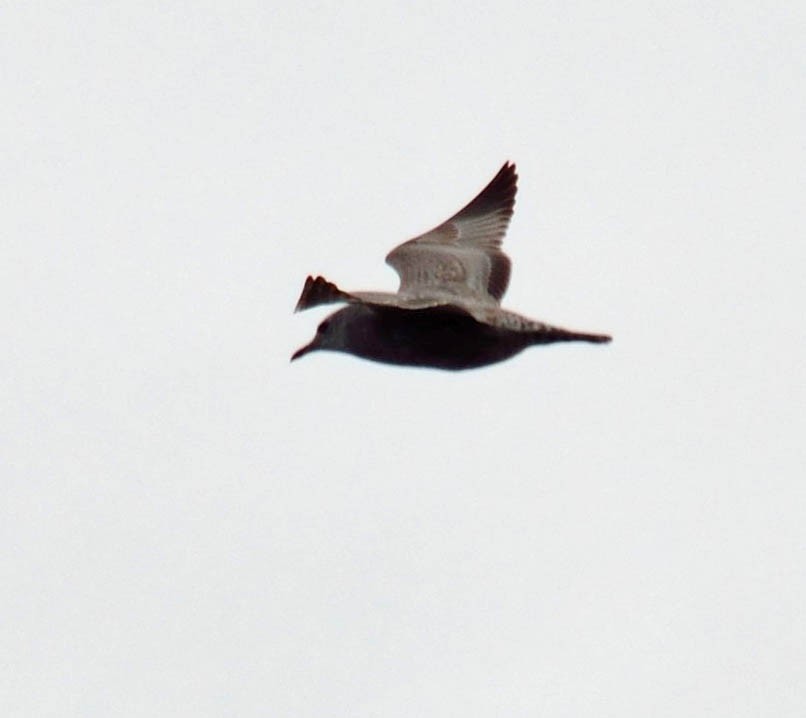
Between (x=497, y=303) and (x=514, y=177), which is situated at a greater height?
(x=514, y=177)

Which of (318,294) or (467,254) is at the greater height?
(467,254)

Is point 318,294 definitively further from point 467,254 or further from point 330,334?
point 467,254

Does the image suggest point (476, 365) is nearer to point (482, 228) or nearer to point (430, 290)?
point (430, 290)

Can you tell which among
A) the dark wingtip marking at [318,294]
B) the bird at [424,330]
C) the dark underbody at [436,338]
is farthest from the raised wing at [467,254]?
the dark wingtip marking at [318,294]

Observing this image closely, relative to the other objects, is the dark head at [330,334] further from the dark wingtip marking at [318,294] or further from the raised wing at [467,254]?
the dark wingtip marking at [318,294]

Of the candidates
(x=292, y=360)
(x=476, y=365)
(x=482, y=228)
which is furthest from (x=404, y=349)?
(x=482, y=228)

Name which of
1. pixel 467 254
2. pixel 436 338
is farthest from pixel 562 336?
pixel 467 254
